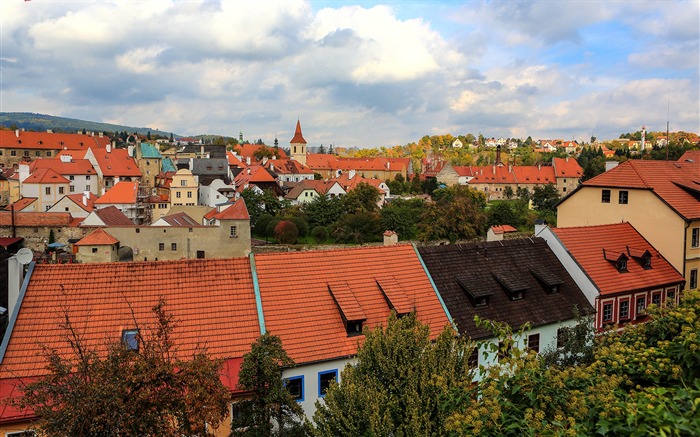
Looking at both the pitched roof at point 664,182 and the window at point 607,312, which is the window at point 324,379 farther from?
the pitched roof at point 664,182

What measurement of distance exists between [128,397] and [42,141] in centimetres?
11068

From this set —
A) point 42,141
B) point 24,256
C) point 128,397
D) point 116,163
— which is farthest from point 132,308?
point 42,141

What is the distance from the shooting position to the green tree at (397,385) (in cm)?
932

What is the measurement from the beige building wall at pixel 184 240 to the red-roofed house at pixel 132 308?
94.3ft

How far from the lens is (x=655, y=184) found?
83.5 feet

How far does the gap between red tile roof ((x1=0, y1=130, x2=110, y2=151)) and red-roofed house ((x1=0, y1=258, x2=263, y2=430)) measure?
9088 centimetres

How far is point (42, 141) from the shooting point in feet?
334

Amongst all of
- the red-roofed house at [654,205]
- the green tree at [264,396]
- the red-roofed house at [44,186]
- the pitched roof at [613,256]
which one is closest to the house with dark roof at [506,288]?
the pitched roof at [613,256]

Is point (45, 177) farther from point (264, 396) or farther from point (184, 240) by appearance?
point (264, 396)

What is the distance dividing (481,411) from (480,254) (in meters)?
15.0

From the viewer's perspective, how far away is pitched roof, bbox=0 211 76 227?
1943 inches

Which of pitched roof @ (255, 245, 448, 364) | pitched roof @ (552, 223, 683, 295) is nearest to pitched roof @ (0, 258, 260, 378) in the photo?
pitched roof @ (255, 245, 448, 364)

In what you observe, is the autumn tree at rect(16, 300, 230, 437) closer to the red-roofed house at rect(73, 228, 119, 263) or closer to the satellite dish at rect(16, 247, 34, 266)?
the satellite dish at rect(16, 247, 34, 266)

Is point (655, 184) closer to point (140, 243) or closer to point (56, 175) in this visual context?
point (140, 243)
